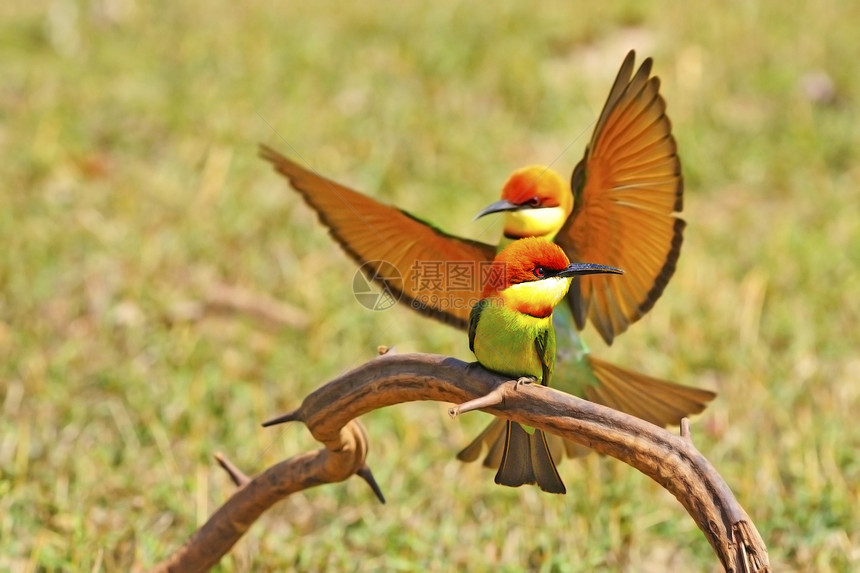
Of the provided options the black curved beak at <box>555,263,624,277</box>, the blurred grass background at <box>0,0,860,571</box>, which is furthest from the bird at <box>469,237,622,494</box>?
the blurred grass background at <box>0,0,860,571</box>

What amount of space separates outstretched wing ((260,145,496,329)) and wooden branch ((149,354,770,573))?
36cm

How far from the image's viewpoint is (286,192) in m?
4.84

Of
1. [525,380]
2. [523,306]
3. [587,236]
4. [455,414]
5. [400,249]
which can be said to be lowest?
[455,414]

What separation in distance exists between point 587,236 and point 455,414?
74 centimetres

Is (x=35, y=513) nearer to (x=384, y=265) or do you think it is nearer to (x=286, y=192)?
(x=384, y=265)

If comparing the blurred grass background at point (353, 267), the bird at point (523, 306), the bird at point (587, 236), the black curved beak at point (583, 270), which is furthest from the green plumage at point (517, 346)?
the blurred grass background at point (353, 267)

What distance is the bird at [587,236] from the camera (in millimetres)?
1940

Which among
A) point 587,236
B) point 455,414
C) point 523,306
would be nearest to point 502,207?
point 587,236

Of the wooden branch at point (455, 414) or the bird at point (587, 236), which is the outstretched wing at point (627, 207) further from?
the wooden branch at point (455, 414)

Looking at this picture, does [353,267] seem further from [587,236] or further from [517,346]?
[517,346]

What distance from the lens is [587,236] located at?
213 cm

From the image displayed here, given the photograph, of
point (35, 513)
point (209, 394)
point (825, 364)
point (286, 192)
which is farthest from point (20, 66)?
point (825, 364)

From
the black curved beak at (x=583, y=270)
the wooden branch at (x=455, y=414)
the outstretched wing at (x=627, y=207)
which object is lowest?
the wooden branch at (x=455, y=414)

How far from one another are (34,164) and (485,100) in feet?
8.36
